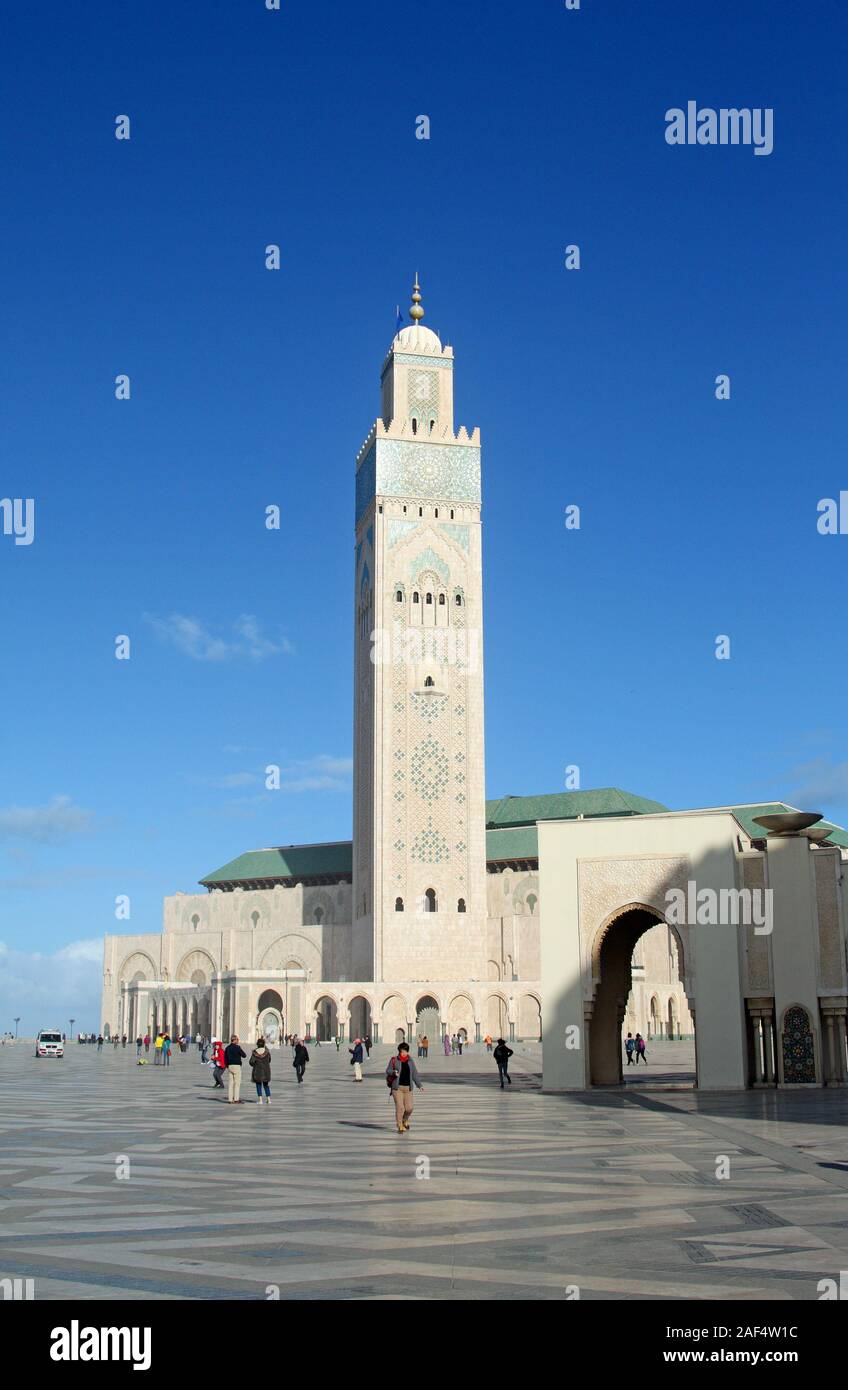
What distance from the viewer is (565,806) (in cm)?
7712

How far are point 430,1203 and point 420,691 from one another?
176 feet

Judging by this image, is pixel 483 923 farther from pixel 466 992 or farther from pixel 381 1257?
pixel 381 1257

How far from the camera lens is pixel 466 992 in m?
60.0

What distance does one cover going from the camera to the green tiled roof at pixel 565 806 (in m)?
75.4

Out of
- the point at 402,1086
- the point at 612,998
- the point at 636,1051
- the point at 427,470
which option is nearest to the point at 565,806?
the point at 427,470

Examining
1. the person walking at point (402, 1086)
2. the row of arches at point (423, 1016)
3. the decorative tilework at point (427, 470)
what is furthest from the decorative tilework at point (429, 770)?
the person walking at point (402, 1086)

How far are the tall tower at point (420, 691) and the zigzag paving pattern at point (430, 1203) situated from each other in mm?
41456

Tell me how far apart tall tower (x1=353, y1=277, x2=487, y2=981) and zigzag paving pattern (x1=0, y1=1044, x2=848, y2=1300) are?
41.5m

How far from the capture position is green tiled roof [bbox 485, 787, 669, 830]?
7544 centimetres

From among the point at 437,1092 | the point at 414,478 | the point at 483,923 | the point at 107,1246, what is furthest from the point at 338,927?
the point at 107,1246

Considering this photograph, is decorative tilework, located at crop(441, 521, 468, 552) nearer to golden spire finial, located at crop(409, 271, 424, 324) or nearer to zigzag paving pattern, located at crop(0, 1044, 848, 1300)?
golden spire finial, located at crop(409, 271, 424, 324)

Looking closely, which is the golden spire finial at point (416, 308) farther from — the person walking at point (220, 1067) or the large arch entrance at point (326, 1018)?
the person walking at point (220, 1067)
